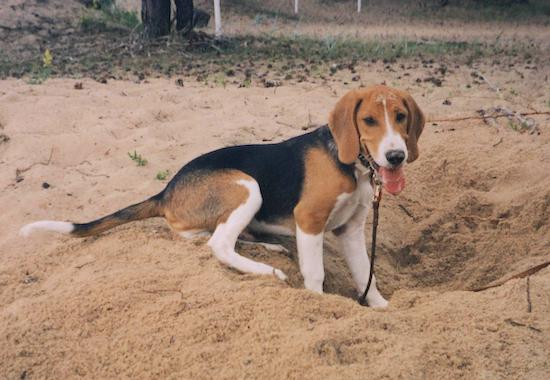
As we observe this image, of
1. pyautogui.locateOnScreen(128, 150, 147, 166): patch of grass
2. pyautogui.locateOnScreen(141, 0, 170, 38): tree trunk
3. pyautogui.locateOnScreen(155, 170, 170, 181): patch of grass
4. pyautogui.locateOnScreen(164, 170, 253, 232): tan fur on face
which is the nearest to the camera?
pyautogui.locateOnScreen(164, 170, 253, 232): tan fur on face

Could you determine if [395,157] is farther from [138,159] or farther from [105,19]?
[105,19]

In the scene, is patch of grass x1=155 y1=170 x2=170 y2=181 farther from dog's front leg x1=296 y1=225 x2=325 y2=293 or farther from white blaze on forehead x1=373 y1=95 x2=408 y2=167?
white blaze on forehead x1=373 y1=95 x2=408 y2=167

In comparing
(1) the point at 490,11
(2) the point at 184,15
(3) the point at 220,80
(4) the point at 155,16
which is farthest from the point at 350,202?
(1) the point at 490,11

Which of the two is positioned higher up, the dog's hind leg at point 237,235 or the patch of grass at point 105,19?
the patch of grass at point 105,19

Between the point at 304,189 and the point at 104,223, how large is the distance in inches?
53.5

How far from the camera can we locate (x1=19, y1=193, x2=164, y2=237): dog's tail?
4.02 m

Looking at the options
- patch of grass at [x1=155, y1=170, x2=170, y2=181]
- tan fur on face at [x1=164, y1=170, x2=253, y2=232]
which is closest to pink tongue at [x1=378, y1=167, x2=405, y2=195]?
tan fur on face at [x1=164, y1=170, x2=253, y2=232]

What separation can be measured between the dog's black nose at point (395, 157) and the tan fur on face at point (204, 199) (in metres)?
1.03

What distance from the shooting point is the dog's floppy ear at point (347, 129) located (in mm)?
3693

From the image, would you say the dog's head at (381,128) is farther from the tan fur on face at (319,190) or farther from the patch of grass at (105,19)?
the patch of grass at (105,19)

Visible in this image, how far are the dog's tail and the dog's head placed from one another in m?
1.37

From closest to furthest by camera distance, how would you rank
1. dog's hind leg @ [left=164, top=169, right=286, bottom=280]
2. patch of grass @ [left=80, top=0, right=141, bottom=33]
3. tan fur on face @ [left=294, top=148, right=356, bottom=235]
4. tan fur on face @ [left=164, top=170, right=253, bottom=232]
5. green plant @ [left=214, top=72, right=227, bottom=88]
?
tan fur on face @ [left=294, top=148, right=356, bottom=235] → dog's hind leg @ [left=164, top=169, right=286, bottom=280] → tan fur on face @ [left=164, top=170, right=253, bottom=232] → green plant @ [left=214, top=72, right=227, bottom=88] → patch of grass @ [left=80, top=0, right=141, bottom=33]

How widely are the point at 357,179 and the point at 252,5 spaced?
48.8 ft

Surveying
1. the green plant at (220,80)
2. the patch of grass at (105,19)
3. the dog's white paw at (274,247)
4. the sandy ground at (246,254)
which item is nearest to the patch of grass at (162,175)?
the sandy ground at (246,254)
